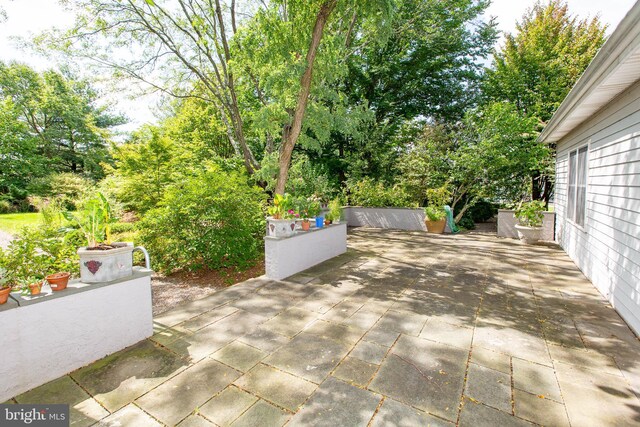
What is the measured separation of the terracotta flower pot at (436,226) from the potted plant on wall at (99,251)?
823 cm

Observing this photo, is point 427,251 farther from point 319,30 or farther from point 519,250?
point 319,30

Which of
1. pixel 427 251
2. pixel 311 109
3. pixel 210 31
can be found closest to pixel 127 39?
pixel 210 31

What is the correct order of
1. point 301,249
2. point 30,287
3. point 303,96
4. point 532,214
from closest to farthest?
point 30,287 < point 301,249 < point 303,96 < point 532,214

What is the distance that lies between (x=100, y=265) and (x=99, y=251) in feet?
0.40

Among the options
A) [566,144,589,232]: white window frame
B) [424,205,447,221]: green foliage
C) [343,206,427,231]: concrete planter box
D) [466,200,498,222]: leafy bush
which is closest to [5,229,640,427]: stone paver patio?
[566,144,589,232]: white window frame

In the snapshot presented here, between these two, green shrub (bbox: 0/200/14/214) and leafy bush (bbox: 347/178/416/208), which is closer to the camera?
leafy bush (bbox: 347/178/416/208)

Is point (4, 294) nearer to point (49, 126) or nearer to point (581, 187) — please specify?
point (581, 187)

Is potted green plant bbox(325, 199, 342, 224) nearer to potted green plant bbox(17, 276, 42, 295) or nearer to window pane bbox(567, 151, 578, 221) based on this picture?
potted green plant bbox(17, 276, 42, 295)

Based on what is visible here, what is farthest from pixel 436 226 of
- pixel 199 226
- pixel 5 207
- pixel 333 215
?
pixel 5 207

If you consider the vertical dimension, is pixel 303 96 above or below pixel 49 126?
below

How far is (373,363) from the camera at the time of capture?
7.93 feet

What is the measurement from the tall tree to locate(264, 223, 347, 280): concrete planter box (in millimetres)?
8597

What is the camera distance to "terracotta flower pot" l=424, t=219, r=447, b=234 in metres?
9.06

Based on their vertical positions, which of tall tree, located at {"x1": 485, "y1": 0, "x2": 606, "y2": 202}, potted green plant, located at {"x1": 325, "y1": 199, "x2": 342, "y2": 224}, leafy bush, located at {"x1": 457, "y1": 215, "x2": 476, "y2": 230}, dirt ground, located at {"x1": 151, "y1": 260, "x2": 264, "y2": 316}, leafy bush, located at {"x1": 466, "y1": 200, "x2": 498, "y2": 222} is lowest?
dirt ground, located at {"x1": 151, "y1": 260, "x2": 264, "y2": 316}
